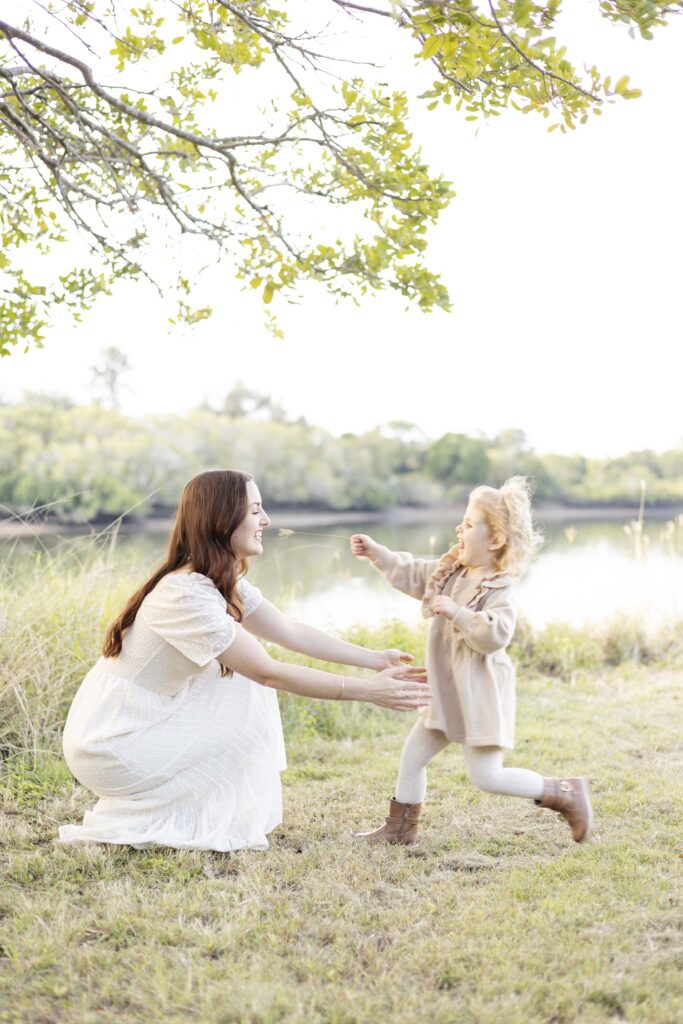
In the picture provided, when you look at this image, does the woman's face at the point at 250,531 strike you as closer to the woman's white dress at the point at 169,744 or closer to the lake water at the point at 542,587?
the woman's white dress at the point at 169,744

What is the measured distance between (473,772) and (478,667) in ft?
1.21

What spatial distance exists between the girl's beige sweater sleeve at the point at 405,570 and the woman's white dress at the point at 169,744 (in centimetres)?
67

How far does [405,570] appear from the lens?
363 centimetres

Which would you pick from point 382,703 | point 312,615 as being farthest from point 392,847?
point 312,615

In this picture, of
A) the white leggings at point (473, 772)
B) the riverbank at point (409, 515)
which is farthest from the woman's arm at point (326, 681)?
the riverbank at point (409, 515)

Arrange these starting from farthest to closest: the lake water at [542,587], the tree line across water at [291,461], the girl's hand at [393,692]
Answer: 1. the tree line across water at [291,461]
2. the lake water at [542,587]
3. the girl's hand at [393,692]

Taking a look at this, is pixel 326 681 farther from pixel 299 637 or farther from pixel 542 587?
pixel 542 587

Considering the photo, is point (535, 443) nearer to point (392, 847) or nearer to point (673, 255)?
point (673, 255)

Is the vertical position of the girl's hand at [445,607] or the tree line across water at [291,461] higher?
the tree line across water at [291,461]

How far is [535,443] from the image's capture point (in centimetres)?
2027


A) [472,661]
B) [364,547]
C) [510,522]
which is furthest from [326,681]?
[510,522]

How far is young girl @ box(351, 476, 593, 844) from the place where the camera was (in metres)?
3.26

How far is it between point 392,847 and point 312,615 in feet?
14.1

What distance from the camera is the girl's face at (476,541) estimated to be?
11.3 ft
